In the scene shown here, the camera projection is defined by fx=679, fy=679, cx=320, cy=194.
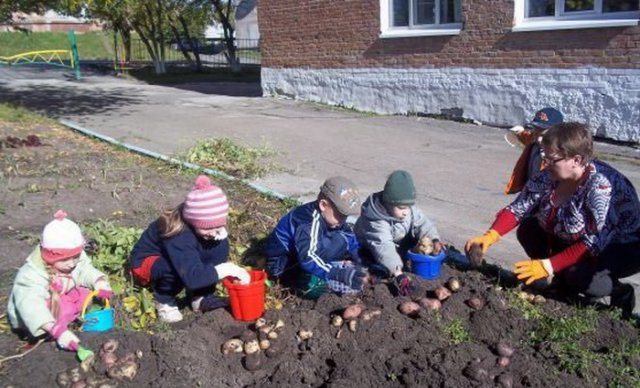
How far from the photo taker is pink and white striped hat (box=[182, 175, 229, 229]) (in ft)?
12.9

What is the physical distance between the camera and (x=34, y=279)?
3533 mm

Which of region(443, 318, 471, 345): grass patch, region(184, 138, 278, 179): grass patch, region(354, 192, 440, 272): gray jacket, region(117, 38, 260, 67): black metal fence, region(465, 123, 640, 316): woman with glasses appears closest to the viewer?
region(443, 318, 471, 345): grass patch

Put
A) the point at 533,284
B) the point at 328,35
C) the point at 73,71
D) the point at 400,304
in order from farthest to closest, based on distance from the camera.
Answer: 1. the point at 73,71
2. the point at 328,35
3. the point at 533,284
4. the point at 400,304

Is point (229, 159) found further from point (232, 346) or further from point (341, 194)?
point (232, 346)

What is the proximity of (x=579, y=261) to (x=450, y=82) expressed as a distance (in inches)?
373

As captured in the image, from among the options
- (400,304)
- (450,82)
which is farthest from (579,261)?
(450,82)

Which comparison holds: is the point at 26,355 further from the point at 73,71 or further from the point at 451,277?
the point at 73,71

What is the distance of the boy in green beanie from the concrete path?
3.10ft

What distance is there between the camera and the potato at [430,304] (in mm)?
3822

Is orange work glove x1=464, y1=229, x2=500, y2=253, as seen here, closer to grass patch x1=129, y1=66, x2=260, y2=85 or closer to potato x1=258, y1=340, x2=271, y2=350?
potato x1=258, y1=340, x2=271, y2=350

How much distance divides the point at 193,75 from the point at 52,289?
2487cm

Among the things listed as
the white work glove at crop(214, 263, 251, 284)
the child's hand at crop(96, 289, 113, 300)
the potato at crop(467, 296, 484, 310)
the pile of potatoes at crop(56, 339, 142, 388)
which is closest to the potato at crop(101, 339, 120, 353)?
the pile of potatoes at crop(56, 339, 142, 388)

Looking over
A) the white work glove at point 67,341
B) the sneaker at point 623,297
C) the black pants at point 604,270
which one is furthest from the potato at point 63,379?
the sneaker at point 623,297

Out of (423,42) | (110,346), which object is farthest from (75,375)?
(423,42)
